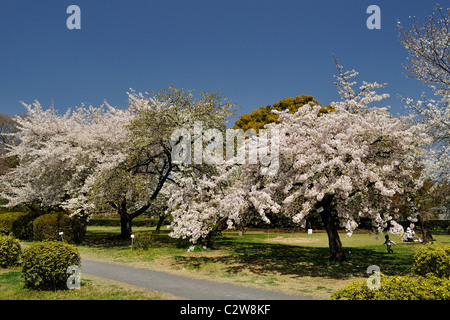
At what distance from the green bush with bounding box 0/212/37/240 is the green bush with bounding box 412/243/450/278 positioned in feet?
83.7

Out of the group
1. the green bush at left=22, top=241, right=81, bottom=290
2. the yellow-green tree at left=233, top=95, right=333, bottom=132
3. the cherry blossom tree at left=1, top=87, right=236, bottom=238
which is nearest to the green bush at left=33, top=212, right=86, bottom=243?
the cherry blossom tree at left=1, top=87, right=236, bottom=238

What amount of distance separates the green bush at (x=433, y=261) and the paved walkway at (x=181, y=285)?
4.26 m

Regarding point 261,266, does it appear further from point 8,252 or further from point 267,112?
point 267,112

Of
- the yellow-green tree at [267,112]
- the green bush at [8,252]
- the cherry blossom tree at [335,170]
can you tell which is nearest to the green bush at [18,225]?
the green bush at [8,252]

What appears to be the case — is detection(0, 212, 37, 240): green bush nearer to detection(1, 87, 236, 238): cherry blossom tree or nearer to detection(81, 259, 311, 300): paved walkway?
detection(1, 87, 236, 238): cherry blossom tree

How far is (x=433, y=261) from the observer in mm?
10453

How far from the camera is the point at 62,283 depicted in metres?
10.1

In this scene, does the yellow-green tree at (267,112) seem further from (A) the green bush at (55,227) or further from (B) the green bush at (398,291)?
(B) the green bush at (398,291)

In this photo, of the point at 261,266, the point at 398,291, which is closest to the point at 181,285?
the point at 261,266

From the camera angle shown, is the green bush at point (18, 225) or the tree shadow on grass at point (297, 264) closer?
the tree shadow on grass at point (297, 264)

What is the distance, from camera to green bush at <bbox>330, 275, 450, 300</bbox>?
229 inches

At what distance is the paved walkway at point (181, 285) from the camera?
9.59m
